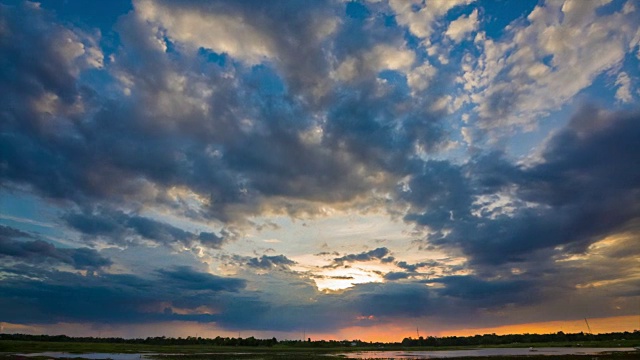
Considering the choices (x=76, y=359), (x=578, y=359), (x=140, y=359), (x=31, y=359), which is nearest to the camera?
(x=578, y=359)

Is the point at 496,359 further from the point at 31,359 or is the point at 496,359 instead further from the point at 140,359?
the point at 31,359

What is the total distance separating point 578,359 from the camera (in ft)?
253

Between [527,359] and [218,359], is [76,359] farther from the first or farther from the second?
[527,359]

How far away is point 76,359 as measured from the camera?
9256 cm

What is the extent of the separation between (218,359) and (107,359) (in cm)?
2709

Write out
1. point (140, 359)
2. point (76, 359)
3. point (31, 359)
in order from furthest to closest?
point (140, 359), point (76, 359), point (31, 359)

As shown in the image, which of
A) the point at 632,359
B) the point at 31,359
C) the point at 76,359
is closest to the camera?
the point at 632,359

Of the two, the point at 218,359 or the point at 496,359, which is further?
the point at 218,359

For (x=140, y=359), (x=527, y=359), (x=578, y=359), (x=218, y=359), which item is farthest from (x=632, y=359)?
(x=140, y=359)

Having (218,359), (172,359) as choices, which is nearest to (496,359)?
(218,359)

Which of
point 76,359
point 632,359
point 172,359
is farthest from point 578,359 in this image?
point 76,359

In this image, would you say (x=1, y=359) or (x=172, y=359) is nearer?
(x=1, y=359)

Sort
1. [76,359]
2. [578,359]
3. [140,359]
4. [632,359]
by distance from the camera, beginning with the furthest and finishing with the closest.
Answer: [140,359]
[76,359]
[578,359]
[632,359]

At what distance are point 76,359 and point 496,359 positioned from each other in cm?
9893
